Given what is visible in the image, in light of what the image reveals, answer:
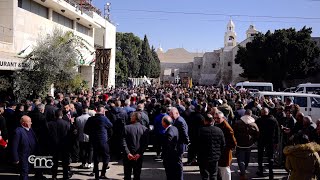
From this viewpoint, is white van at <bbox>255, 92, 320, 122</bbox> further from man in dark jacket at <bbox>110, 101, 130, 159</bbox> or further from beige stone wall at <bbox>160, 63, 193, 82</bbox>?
beige stone wall at <bbox>160, 63, 193, 82</bbox>

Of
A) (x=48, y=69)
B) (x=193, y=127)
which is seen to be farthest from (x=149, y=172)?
(x=48, y=69)

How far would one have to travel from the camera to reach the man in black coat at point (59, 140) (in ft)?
25.8

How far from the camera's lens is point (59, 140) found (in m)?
7.89

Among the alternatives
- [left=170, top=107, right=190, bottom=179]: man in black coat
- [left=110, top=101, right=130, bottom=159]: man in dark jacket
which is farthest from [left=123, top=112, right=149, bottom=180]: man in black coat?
[left=110, top=101, right=130, bottom=159]: man in dark jacket

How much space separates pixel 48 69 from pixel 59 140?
897cm

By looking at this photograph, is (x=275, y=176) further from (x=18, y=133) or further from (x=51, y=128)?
(x=18, y=133)

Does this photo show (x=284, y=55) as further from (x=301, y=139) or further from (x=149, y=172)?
(x=301, y=139)

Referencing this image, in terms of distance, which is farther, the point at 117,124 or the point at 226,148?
the point at 117,124

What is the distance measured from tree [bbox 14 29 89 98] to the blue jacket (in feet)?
29.2

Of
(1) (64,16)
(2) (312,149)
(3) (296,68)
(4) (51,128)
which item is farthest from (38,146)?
(3) (296,68)

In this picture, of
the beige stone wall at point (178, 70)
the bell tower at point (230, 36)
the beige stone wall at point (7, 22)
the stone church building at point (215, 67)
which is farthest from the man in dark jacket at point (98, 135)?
the bell tower at point (230, 36)

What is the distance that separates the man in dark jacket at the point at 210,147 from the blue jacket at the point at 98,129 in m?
2.36

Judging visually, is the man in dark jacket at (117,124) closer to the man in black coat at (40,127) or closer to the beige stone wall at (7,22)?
the man in black coat at (40,127)

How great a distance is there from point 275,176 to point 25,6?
17.6 metres
